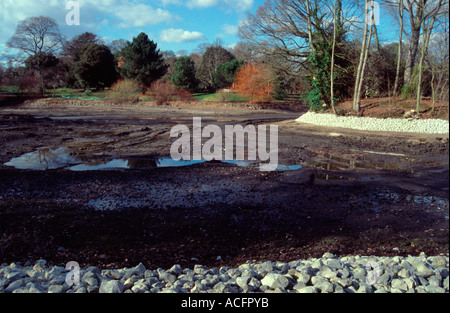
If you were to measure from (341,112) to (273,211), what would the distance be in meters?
16.8

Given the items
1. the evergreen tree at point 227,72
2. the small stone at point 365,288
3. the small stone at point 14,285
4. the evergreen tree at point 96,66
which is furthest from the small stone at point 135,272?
the evergreen tree at point 227,72

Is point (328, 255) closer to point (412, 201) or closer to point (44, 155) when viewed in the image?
point (412, 201)

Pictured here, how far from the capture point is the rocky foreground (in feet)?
8.39

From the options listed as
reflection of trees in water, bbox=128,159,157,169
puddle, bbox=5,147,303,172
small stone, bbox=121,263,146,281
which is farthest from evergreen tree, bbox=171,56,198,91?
small stone, bbox=121,263,146,281

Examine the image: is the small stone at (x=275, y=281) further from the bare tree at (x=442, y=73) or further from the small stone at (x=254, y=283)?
the bare tree at (x=442, y=73)

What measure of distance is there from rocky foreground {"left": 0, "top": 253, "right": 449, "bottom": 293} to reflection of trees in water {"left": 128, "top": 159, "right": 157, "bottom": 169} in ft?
22.0

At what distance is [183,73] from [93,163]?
84.3ft

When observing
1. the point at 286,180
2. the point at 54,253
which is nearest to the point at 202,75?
the point at 286,180

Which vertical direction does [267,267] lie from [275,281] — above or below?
below

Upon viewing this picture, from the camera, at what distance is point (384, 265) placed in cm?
298

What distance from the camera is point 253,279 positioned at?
277cm

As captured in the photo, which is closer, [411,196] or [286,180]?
[411,196]

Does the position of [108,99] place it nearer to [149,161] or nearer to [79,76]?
[79,76]

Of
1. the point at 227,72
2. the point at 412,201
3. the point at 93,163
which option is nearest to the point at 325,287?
the point at 412,201
